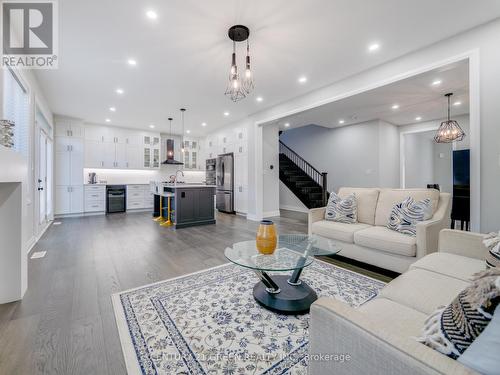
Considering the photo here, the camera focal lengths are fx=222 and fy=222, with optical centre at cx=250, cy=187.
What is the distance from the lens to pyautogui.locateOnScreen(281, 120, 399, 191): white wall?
22.2 ft

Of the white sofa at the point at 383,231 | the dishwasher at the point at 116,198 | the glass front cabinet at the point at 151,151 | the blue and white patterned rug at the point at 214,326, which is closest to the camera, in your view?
the blue and white patterned rug at the point at 214,326

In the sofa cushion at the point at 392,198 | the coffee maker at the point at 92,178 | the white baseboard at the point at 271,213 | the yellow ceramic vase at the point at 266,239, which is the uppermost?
the coffee maker at the point at 92,178

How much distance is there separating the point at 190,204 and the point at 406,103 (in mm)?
5593

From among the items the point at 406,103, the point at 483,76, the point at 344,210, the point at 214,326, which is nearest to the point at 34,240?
the point at 214,326

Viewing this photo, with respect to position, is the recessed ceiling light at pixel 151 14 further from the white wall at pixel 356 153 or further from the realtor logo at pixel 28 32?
the white wall at pixel 356 153

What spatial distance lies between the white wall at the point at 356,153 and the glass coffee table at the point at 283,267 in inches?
223

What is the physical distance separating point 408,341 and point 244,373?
1.01 meters

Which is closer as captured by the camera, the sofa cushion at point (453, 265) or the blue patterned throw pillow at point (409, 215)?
the sofa cushion at point (453, 265)

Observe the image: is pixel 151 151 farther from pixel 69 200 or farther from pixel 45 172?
pixel 45 172

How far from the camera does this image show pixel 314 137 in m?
8.39

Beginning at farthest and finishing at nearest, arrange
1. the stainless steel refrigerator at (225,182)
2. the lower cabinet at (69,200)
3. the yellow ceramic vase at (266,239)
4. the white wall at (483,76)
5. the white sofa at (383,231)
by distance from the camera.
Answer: the stainless steel refrigerator at (225,182) < the lower cabinet at (69,200) < the white wall at (483,76) < the white sofa at (383,231) < the yellow ceramic vase at (266,239)

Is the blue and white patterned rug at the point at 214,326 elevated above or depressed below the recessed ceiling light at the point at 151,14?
below

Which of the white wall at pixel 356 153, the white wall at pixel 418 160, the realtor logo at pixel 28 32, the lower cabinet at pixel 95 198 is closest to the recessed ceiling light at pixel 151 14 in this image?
the realtor logo at pixel 28 32

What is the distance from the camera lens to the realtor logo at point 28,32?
2.42m
